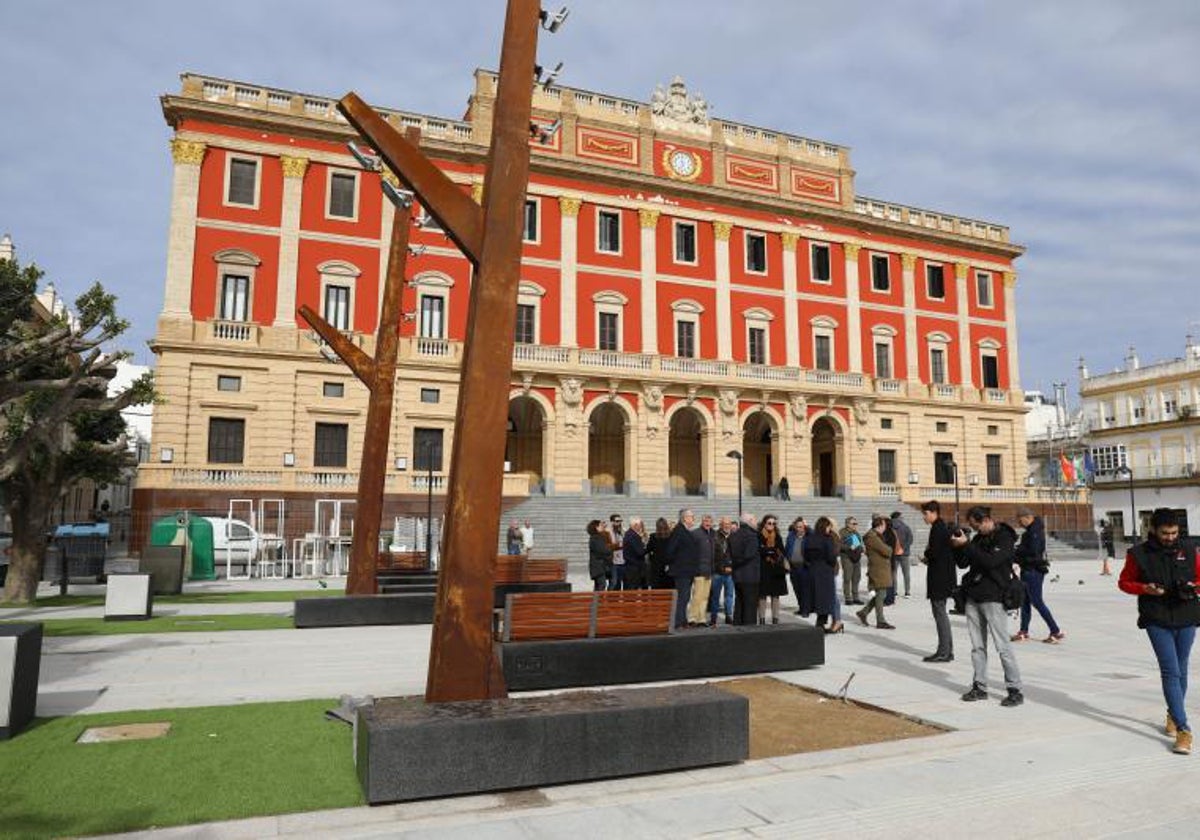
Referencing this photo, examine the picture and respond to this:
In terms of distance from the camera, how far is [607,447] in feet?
119

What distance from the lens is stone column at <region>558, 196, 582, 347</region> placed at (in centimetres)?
3378

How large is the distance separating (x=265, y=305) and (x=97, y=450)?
1226 centimetres

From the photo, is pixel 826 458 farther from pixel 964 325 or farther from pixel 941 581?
pixel 941 581

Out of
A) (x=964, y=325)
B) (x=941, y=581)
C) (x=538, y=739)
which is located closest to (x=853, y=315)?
(x=964, y=325)

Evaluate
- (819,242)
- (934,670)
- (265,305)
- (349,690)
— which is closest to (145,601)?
(349,690)

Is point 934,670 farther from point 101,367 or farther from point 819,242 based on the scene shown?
point 819,242

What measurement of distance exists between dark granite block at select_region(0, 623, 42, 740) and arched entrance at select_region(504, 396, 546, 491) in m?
28.5

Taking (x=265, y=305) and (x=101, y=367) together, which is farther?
(x=265, y=305)

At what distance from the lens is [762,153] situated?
1518 inches

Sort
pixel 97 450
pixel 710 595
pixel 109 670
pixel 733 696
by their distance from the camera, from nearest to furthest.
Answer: pixel 733 696
pixel 109 670
pixel 710 595
pixel 97 450

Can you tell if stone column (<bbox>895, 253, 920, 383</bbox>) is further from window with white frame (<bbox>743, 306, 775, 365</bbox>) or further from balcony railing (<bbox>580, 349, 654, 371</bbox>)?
balcony railing (<bbox>580, 349, 654, 371</bbox>)

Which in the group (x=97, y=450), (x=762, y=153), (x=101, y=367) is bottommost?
(x=97, y=450)

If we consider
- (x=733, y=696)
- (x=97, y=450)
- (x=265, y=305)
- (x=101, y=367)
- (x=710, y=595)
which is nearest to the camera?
(x=733, y=696)

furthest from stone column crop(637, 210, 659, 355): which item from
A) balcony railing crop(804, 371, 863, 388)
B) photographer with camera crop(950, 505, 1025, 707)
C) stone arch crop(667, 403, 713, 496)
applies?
photographer with camera crop(950, 505, 1025, 707)
